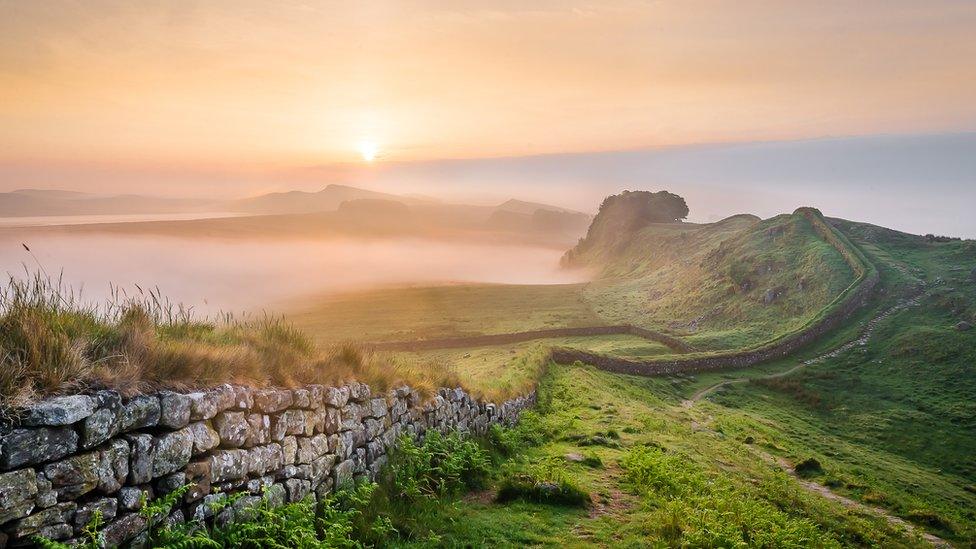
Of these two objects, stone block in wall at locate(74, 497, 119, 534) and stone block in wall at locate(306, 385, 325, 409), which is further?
stone block in wall at locate(306, 385, 325, 409)

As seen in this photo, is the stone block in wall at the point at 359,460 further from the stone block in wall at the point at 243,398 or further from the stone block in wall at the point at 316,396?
the stone block in wall at the point at 243,398

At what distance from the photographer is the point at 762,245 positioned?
83875 mm

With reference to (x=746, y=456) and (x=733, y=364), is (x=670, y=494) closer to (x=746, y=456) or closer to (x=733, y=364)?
(x=746, y=456)

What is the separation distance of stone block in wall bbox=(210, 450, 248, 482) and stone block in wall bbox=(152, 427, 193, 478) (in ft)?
1.56

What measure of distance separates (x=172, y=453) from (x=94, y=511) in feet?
3.47

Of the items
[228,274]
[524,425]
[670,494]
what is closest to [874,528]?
[670,494]

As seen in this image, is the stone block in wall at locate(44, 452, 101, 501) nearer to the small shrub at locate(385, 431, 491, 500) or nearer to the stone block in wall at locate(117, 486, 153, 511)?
the stone block in wall at locate(117, 486, 153, 511)

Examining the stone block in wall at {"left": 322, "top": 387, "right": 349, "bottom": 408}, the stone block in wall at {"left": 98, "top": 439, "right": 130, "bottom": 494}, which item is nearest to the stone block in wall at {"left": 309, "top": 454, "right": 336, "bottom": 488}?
the stone block in wall at {"left": 322, "top": 387, "right": 349, "bottom": 408}

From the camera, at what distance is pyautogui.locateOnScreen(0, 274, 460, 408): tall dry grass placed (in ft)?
18.5

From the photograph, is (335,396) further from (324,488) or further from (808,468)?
(808,468)

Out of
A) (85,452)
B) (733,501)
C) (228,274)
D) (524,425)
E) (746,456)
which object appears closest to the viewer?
(85,452)

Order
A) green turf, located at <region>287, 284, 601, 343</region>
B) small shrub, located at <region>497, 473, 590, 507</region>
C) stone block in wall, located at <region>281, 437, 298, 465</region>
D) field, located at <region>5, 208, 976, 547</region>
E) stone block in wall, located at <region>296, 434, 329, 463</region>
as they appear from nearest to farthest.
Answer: stone block in wall, located at <region>281, 437, 298, 465</region>, stone block in wall, located at <region>296, 434, 329, 463</region>, field, located at <region>5, 208, 976, 547</region>, small shrub, located at <region>497, 473, 590, 507</region>, green turf, located at <region>287, 284, 601, 343</region>

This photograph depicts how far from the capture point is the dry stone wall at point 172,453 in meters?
5.16

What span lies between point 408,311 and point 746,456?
216ft
